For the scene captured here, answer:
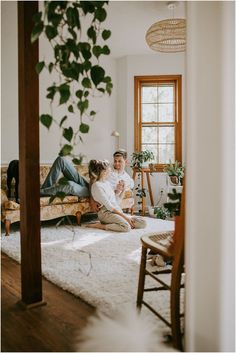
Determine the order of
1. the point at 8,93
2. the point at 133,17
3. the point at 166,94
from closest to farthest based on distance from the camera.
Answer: the point at 133,17, the point at 8,93, the point at 166,94

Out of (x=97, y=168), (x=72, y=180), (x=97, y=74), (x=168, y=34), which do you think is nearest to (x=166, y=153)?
(x=72, y=180)

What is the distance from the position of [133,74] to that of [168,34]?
98.5 inches

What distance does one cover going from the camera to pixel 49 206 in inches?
185

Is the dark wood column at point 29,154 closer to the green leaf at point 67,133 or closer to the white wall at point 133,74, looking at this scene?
the green leaf at point 67,133

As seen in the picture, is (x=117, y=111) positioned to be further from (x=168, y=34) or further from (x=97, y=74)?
(x=97, y=74)

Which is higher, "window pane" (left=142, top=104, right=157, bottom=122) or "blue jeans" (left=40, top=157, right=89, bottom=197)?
"window pane" (left=142, top=104, right=157, bottom=122)

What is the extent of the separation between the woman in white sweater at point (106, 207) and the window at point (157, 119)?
81.8 inches

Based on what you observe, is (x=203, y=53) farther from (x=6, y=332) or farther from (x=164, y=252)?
(x=6, y=332)

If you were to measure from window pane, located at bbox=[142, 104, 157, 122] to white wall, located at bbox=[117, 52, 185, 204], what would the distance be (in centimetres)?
24

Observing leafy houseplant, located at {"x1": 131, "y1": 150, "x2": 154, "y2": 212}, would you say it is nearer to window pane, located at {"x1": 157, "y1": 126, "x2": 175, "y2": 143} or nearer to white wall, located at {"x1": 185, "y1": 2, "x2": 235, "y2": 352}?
Result: window pane, located at {"x1": 157, "y1": 126, "x2": 175, "y2": 143}

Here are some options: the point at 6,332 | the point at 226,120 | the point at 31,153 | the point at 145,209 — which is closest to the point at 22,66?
the point at 31,153

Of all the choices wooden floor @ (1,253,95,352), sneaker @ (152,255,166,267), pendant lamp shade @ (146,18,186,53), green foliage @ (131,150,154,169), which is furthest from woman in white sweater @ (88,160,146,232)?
wooden floor @ (1,253,95,352)

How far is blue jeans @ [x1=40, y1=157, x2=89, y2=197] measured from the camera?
495cm

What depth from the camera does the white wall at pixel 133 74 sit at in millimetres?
6570
